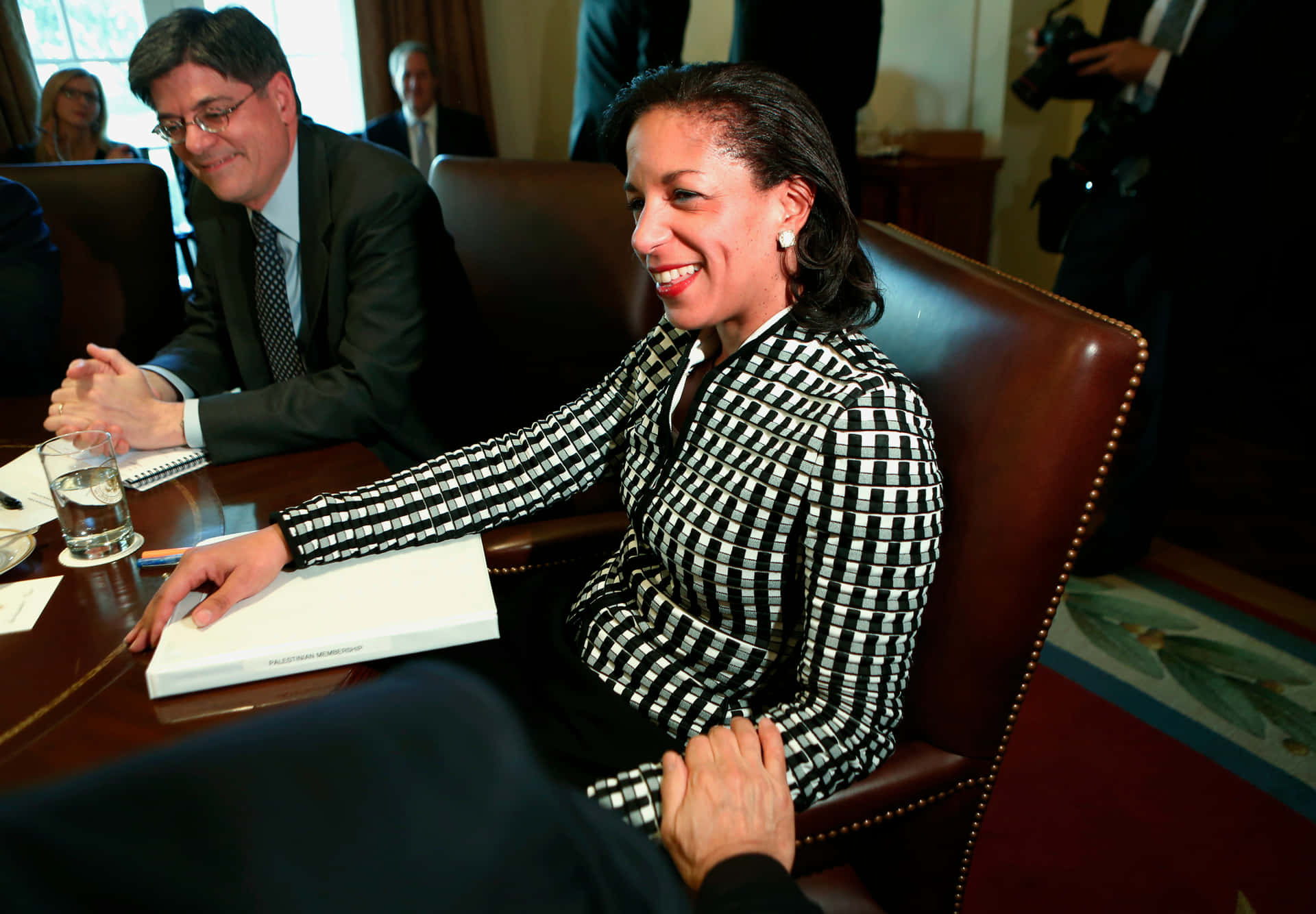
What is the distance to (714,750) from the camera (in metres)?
0.79

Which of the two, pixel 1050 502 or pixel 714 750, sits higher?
pixel 1050 502

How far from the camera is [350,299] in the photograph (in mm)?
1532

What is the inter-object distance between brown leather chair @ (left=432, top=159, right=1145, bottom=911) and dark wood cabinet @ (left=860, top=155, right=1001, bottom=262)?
9.18 ft

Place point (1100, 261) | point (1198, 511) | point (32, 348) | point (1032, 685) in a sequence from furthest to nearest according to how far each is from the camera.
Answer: point (1198, 511) < point (1100, 261) < point (1032, 685) < point (32, 348)

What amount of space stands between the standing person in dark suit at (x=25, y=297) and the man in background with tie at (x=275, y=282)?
0.28 m

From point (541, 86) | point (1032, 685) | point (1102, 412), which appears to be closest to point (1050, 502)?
point (1102, 412)

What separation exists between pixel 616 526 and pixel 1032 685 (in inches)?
44.3

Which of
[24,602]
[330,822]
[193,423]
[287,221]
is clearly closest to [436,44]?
[287,221]

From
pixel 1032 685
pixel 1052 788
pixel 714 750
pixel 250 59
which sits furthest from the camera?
pixel 1032 685

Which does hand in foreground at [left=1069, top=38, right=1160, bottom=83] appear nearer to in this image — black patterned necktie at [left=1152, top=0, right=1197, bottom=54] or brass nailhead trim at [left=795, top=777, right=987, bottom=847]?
black patterned necktie at [left=1152, top=0, right=1197, bottom=54]

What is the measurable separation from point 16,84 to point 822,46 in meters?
3.81

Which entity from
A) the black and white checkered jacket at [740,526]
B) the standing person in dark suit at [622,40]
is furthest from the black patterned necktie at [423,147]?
the black and white checkered jacket at [740,526]

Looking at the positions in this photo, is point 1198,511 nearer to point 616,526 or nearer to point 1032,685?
point 1032,685

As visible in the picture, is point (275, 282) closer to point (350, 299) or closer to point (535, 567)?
point (350, 299)
